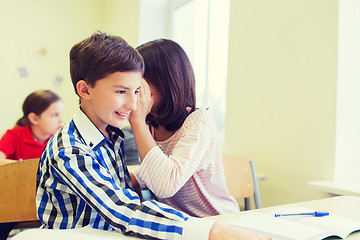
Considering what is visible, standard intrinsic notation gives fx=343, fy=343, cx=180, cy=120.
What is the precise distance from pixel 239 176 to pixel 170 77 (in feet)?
2.14

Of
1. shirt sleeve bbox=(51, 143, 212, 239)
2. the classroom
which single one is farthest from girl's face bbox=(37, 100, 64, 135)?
shirt sleeve bbox=(51, 143, 212, 239)

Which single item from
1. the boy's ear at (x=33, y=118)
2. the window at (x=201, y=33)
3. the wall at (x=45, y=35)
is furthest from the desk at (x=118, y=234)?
the wall at (x=45, y=35)

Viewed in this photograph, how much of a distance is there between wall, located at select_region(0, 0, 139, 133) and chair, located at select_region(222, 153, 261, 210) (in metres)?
2.26

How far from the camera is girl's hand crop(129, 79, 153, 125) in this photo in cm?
98

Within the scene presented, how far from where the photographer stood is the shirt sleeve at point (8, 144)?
205 cm

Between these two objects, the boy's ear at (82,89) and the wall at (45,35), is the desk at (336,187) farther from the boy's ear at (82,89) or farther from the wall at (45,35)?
the wall at (45,35)

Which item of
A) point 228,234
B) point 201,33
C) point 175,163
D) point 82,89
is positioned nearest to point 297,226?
point 228,234

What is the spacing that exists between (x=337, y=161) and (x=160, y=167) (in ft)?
3.32

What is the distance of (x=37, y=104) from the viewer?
225 cm

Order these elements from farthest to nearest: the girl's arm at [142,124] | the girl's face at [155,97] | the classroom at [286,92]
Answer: the classroom at [286,92], the girl's face at [155,97], the girl's arm at [142,124]

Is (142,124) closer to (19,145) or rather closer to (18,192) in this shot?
(18,192)

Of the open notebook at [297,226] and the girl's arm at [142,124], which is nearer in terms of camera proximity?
the open notebook at [297,226]

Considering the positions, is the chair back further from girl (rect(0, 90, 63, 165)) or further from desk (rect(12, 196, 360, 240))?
girl (rect(0, 90, 63, 165))

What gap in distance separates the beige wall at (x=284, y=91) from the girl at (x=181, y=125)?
73 centimetres
